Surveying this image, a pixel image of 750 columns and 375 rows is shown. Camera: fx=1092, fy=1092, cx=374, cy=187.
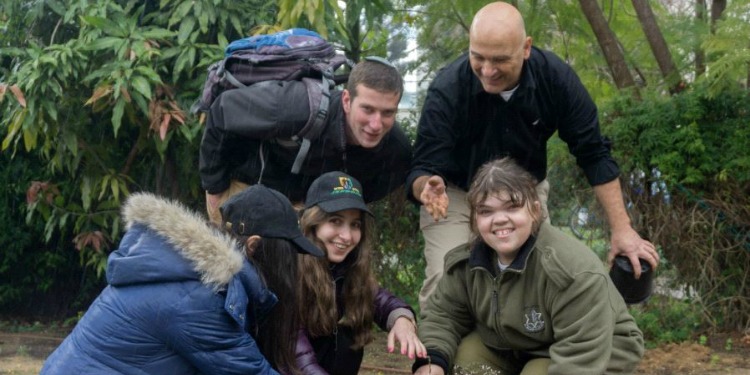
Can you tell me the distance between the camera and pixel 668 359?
703 cm

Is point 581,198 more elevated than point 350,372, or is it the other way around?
point 581,198

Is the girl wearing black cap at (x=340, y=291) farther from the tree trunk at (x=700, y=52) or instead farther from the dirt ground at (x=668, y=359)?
the tree trunk at (x=700, y=52)

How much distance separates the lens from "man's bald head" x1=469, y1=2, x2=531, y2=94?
14.9ft

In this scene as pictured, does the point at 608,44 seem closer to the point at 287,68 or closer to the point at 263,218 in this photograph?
the point at 287,68

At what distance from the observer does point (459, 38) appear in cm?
827

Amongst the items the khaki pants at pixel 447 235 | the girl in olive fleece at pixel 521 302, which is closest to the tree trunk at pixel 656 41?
the khaki pants at pixel 447 235

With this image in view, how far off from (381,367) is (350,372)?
247 cm

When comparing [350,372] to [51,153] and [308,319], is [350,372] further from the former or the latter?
[51,153]

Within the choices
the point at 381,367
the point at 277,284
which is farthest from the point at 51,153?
the point at 277,284

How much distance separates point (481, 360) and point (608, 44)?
3.78 m

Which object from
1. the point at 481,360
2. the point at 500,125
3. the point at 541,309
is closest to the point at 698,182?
the point at 500,125

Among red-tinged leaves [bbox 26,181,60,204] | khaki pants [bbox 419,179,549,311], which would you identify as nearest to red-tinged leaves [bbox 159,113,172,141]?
red-tinged leaves [bbox 26,181,60,204]

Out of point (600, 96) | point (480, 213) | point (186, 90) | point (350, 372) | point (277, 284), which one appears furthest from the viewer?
point (600, 96)

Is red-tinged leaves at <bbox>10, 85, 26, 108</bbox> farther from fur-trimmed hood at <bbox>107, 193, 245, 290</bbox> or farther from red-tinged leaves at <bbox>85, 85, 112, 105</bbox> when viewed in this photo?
fur-trimmed hood at <bbox>107, 193, 245, 290</bbox>
